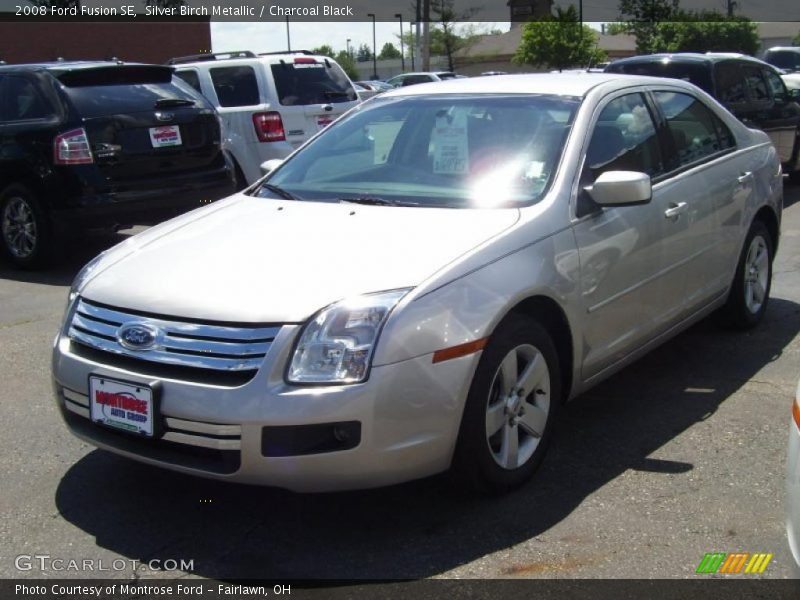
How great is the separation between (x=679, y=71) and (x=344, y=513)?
8.29m

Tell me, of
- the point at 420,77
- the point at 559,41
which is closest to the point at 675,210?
the point at 420,77

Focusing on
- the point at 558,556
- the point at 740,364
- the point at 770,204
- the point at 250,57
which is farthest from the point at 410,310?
the point at 250,57

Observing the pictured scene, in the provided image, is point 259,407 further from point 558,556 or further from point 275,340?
point 558,556

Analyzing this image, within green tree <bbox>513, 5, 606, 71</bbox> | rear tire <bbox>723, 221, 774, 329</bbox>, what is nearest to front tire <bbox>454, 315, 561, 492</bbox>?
rear tire <bbox>723, 221, 774, 329</bbox>

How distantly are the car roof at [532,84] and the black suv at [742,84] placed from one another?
550 centimetres

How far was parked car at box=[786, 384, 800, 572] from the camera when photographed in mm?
2486

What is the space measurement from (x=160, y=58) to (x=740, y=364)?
38.8 meters

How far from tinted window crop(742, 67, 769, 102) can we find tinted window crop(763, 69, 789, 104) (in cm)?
15

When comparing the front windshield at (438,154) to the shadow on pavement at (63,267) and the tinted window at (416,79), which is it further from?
the tinted window at (416,79)

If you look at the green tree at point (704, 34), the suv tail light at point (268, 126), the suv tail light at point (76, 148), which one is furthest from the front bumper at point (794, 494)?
the green tree at point (704, 34)

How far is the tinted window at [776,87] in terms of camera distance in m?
11.6

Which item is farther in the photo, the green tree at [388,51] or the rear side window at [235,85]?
the green tree at [388,51]

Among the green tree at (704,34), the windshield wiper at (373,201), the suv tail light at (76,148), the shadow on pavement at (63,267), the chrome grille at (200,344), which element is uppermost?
the green tree at (704,34)

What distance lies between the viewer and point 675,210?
16.0 feet
